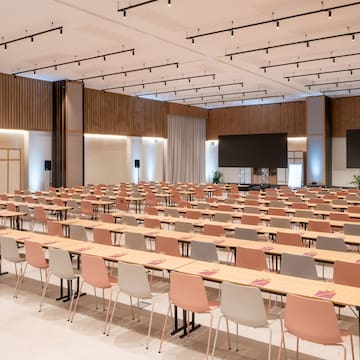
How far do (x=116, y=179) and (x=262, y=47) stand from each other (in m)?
12.8

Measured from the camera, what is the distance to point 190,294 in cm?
444

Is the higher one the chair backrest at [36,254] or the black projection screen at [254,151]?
the black projection screen at [254,151]

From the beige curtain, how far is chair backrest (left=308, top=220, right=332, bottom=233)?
1957cm

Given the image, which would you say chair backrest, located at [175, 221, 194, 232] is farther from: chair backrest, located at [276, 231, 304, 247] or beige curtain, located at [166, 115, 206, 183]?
beige curtain, located at [166, 115, 206, 183]

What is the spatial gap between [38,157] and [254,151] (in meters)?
12.7

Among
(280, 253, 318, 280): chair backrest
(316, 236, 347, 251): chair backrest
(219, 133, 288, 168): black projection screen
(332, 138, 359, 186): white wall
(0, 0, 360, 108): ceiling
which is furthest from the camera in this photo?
(219, 133, 288, 168): black projection screen

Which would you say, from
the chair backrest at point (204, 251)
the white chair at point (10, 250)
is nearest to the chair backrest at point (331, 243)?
the chair backrest at point (204, 251)

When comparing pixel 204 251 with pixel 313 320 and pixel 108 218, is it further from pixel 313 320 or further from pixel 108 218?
pixel 108 218

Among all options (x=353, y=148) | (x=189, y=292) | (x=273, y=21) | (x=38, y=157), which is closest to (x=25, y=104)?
(x=38, y=157)

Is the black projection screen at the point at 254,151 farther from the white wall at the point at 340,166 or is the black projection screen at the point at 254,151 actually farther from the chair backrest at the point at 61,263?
the chair backrest at the point at 61,263

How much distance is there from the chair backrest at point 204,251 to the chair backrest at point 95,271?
146 cm

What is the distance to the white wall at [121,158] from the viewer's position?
77.2ft

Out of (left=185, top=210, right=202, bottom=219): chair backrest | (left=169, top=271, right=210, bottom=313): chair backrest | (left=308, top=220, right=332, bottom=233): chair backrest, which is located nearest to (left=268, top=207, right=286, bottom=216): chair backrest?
(left=185, top=210, right=202, bottom=219): chair backrest

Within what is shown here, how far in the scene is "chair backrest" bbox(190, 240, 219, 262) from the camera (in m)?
6.05
